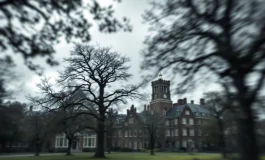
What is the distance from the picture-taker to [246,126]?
8414mm

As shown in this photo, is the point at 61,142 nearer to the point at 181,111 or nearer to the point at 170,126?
the point at 170,126

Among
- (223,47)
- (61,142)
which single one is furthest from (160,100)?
(223,47)

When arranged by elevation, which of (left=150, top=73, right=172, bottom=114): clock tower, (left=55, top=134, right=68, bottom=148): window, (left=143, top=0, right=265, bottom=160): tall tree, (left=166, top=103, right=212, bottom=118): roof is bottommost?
(left=55, top=134, right=68, bottom=148): window

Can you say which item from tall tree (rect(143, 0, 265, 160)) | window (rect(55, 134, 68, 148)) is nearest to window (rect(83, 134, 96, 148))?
window (rect(55, 134, 68, 148))

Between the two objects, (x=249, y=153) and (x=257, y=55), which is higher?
(x=257, y=55)

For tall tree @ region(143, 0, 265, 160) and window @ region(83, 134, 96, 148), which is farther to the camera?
window @ region(83, 134, 96, 148)

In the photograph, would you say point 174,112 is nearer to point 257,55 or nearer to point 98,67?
point 98,67

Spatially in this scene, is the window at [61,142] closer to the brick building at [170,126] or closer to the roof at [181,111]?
the brick building at [170,126]

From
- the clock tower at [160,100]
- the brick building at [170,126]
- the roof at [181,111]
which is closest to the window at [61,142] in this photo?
the brick building at [170,126]

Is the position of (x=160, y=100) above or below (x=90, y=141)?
above

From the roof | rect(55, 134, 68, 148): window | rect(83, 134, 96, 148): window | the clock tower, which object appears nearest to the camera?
rect(55, 134, 68, 148): window

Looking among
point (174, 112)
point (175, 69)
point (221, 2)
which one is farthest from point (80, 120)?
point (174, 112)

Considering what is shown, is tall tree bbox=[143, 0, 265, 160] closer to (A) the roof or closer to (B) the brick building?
(B) the brick building

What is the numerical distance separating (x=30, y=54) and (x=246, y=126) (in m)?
7.41
